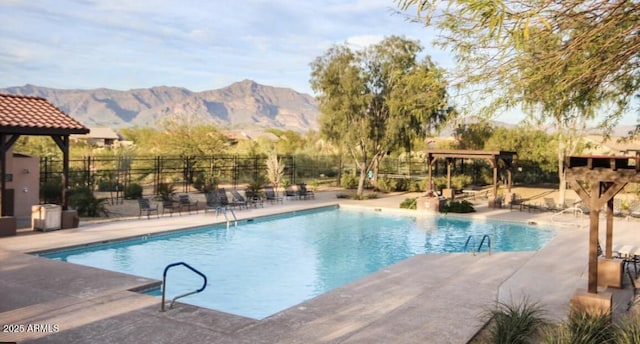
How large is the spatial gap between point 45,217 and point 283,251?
247 inches

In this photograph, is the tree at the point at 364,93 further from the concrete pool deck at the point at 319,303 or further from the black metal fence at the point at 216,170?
the concrete pool deck at the point at 319,303

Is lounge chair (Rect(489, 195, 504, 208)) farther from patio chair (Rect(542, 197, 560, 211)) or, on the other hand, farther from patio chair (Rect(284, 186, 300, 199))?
patio chair (Rect(284, 186, 300, 199))

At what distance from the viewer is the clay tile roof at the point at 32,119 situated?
43.4ft

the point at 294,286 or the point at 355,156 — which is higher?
the point at 355,156

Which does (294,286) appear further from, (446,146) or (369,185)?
(446,146)

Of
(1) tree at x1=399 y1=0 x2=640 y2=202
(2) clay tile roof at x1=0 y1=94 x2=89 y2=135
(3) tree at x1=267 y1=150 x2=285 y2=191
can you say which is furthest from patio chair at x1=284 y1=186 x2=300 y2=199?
(1) tree at x1=399 y1=0 x2=640 y2=202

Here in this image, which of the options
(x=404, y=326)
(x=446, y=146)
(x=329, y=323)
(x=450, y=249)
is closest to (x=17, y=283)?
(x=329, y=323)

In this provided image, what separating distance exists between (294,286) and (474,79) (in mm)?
6829

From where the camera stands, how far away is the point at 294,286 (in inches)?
434

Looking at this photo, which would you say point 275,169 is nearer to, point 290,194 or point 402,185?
point 290,194

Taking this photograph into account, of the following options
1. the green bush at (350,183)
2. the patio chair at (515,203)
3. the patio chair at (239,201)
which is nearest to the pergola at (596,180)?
the patio chair at (239,201)

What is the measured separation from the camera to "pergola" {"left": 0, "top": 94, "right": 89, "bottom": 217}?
13117mm

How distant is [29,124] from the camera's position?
1349 centimetres

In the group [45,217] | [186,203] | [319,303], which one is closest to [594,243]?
[319,303]
